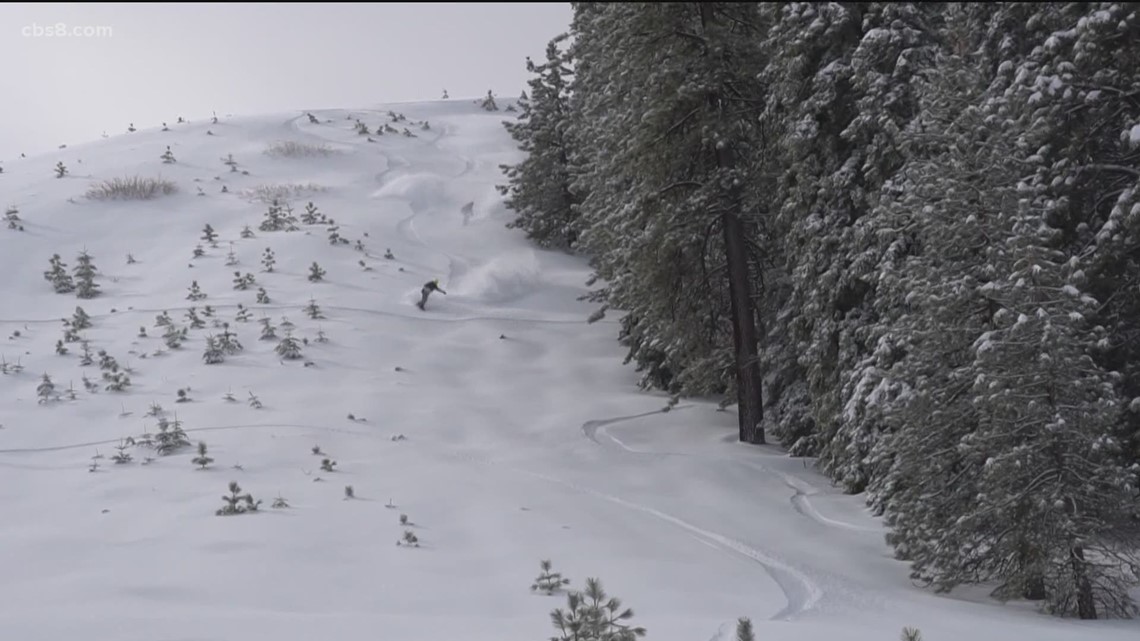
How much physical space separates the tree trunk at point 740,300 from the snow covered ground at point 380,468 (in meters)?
0.62

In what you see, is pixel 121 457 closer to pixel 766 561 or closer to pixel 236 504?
pixel 236 504

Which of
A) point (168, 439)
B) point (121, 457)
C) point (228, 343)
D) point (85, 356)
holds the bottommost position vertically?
point (121, 457)

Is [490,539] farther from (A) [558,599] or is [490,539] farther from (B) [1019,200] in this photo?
(B) [1019,200]

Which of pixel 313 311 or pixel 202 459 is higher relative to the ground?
pixel 313 311

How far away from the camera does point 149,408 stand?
1480cm

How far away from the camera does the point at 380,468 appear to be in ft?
41.2

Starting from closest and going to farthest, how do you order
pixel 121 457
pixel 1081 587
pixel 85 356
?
pixel 1081 587 < pixel 121 457 < pixel 85 356

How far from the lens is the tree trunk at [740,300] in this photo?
51.8 ft

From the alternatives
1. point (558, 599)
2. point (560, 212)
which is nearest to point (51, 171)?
point (560, 212)

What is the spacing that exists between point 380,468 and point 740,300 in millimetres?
7215

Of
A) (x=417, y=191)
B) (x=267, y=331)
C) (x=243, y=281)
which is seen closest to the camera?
(x=267, y=331)

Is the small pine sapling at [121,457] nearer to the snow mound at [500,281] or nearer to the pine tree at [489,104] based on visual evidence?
the snow mound at [500,281]

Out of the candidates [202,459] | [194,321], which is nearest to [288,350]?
[194,321]

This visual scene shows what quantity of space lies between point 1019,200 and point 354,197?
2464cm
